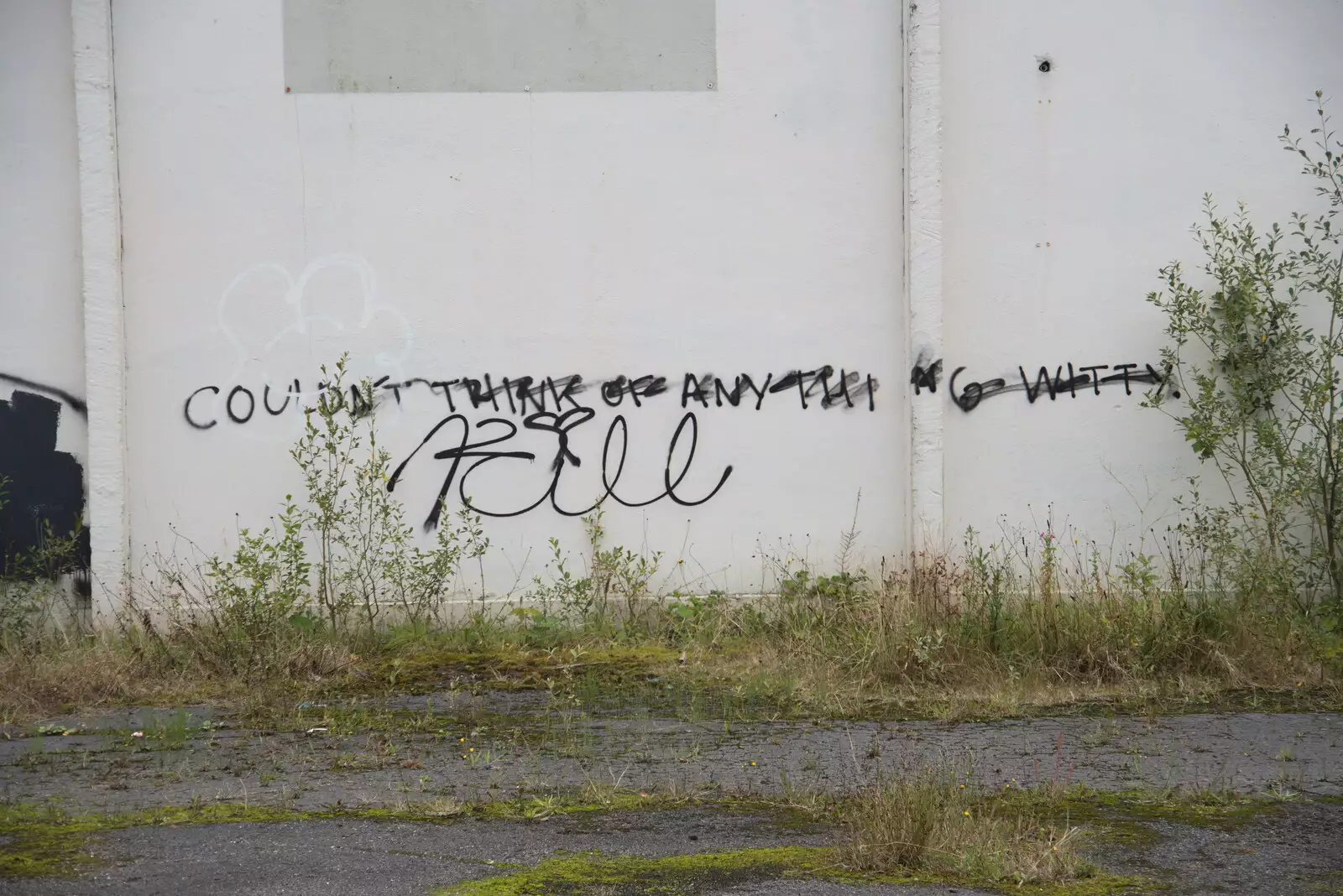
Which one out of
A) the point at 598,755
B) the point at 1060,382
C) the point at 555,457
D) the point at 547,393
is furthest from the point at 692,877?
the point at 1060,382

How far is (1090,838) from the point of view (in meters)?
3.69

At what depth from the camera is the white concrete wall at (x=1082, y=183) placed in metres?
7.01

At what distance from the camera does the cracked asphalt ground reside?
3.40 metres

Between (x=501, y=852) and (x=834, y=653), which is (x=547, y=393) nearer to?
(x=834, y=653)

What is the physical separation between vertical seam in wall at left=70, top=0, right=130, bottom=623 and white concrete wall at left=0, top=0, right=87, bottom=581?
0.15m

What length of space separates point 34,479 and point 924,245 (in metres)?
5.62

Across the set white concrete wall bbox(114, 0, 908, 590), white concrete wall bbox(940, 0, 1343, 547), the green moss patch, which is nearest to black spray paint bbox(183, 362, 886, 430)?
white concrete wall bbox(114, 0, 908, 590)

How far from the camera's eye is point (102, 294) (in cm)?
661

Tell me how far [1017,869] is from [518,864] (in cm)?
153

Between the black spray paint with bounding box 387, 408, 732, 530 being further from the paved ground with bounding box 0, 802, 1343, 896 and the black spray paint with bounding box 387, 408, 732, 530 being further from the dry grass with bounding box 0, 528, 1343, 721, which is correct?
the paved ground with bounding box 0, 802, 1343, 896

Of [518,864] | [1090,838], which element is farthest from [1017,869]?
[518,864]

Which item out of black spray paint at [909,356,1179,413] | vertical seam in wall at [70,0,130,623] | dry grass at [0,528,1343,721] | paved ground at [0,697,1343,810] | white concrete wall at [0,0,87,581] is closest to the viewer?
paved ground at [0,697,1343,810]

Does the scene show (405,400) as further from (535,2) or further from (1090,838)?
(1090,838)

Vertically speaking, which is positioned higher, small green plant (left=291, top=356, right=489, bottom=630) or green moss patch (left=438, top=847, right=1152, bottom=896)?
small green plant (left=291, top=356, right=489, bottom=630)
